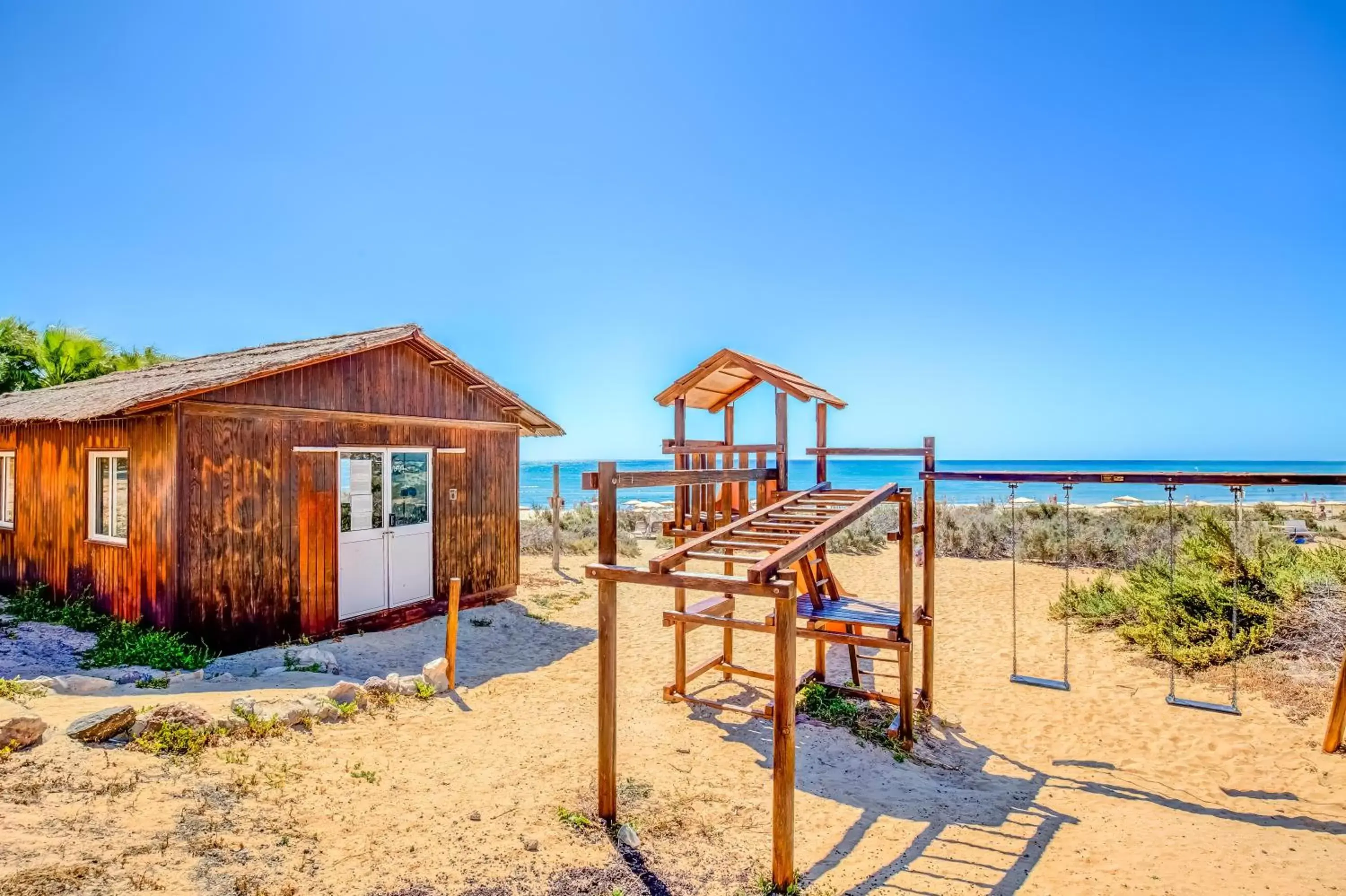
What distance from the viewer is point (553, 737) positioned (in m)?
5.64

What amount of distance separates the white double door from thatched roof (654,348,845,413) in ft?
14.3

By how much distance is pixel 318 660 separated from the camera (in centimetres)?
729

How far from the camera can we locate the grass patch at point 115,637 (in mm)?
6863

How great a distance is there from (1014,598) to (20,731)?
855 centimetres

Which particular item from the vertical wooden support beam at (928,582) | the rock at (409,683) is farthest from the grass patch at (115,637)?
the vertical wooden support beam at (928,582)

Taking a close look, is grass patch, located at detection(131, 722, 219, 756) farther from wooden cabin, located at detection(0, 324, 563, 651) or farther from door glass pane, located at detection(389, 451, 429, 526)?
door glass pane, located at detection(389, 451, 429, 526)

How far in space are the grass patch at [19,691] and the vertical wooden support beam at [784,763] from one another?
20.2 feet

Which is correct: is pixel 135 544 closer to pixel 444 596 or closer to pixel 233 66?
pixel 444 596

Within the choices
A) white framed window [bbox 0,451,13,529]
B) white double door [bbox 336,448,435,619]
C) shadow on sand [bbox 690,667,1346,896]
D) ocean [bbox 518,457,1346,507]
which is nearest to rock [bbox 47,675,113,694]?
white double door [bbox 336,448,435,619]

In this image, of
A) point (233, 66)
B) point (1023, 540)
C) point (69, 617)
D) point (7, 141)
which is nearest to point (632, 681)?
point (69, 617)

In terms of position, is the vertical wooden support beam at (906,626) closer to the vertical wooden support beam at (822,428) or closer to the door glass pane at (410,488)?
the vertical wooden support beam at (822,428)

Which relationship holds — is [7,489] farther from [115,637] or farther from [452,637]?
[452,637]

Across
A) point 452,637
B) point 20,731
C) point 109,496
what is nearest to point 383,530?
point 452,637

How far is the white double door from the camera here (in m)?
8.78
